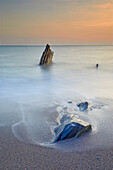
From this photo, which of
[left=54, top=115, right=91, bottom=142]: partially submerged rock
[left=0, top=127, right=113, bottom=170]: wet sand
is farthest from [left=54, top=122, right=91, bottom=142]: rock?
[left=0, top=127, right=113, bottom=170]: wet sand

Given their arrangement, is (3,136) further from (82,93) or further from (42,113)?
(82,93)

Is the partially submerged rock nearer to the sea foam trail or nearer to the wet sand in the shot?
the sea foam trail

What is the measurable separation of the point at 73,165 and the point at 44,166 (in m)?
0.49

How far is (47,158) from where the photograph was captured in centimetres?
297

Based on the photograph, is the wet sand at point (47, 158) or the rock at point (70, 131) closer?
the wet sand at point (47, 158)

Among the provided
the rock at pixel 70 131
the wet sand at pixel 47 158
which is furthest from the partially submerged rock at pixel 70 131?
the wet sand at pixel 47 158

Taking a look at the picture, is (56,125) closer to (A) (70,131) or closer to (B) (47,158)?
(A) (70,131)

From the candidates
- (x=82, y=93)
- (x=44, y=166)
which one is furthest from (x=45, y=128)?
(x=82, y=93)

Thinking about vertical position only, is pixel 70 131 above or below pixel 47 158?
above

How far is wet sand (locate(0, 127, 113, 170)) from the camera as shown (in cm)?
278

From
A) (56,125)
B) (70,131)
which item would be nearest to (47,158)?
(70,131)

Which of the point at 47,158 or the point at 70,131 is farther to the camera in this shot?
the point at 70,131

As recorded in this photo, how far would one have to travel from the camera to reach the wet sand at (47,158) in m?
2.78

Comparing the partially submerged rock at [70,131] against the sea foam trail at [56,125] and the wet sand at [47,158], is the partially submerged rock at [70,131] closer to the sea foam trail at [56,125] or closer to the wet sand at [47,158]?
the sea foam trail at [56,125]
